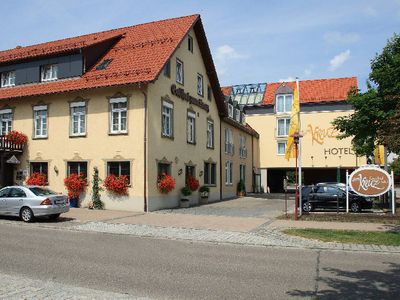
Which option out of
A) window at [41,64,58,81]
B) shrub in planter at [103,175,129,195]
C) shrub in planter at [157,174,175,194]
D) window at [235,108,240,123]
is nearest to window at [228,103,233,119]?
window at [235,108,240,123]

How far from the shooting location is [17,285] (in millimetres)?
7191

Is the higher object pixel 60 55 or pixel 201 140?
pixel 60 55

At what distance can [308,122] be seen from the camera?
152 feet

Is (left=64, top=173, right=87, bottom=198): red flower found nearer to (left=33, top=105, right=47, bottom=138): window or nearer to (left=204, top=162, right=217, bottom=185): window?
(left=33, top=105, right=47, bottom=138): window

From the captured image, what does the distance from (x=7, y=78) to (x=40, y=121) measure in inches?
181

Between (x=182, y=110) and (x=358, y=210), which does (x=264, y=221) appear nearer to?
(x=358, y=210)

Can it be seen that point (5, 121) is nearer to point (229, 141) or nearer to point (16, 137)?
point (16, 137)

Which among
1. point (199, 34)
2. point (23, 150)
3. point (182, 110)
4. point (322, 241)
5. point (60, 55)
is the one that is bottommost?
point (322, 241)

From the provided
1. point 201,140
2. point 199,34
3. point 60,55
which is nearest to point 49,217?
point 60,55

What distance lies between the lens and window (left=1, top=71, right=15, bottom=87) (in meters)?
27.7

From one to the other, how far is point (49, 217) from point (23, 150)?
8.91 m

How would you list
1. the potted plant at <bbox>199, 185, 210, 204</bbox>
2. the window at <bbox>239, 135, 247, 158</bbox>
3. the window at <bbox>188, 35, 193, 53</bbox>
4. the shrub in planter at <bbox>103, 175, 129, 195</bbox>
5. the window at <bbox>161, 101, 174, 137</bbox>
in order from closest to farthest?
the shrub in planter at <bbox>103, 175, 129, 195</bbox>, the window at <bbox>161, 101, 174, 137</bbox>, the window at <bbox>188, 35, 193, 53</bbox>, the potted plant at <bbox>199, 185, 210, 204</bbox>, the window at <bbox>239, 135, 247, 158</bbox>

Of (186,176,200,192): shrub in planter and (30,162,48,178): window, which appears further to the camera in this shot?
(186,176,200,192): shrub in planter

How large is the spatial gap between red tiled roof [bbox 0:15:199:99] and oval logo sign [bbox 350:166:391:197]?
413 inches
